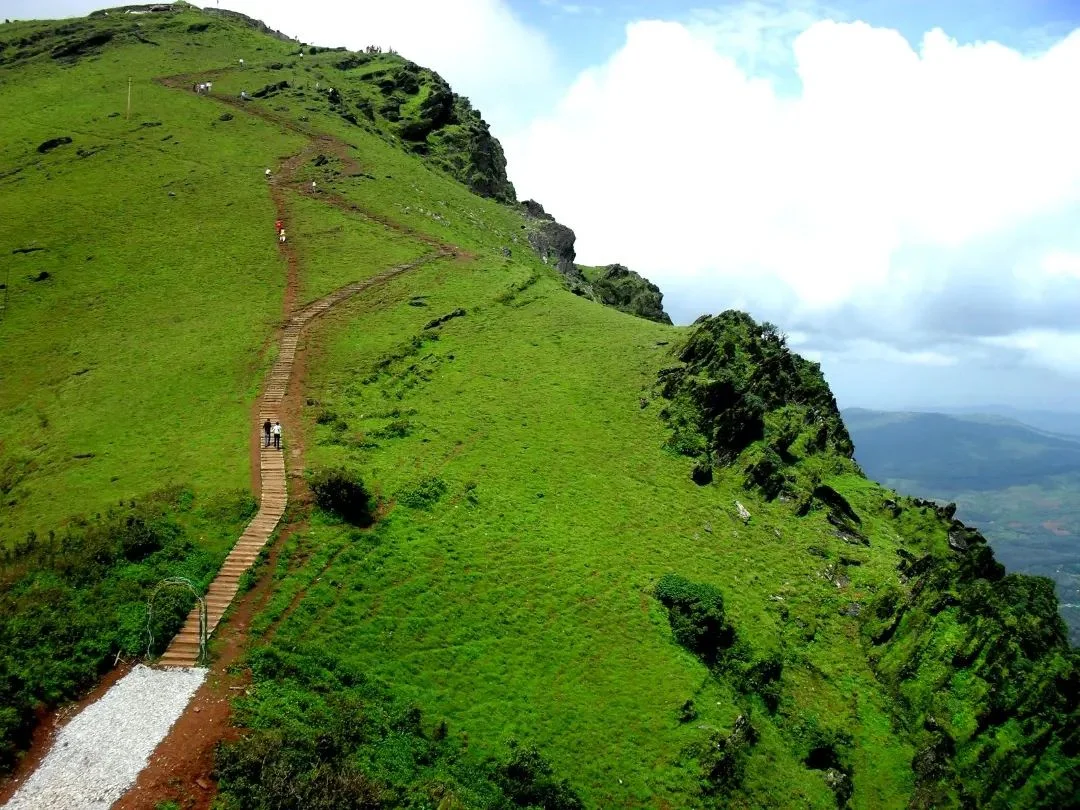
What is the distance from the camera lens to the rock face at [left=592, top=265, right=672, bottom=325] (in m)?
96.8

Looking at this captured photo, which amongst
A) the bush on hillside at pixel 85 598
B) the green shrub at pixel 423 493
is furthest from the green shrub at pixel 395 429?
the bush on hillside at pixel 85 598

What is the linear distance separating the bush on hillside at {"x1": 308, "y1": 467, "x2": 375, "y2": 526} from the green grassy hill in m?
0.40

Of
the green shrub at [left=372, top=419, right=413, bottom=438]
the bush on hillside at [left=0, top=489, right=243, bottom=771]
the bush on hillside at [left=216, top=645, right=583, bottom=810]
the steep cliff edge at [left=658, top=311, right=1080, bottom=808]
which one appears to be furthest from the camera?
the green shrub at [left=372, top=419, right=413, bottom=438]

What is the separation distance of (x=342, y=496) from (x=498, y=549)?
8364 mm

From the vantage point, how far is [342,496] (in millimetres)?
33594

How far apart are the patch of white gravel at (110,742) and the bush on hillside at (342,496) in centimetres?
1069

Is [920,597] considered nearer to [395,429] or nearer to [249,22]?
[395,429]

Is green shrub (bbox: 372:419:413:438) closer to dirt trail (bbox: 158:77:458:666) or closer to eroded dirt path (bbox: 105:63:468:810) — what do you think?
eroded dirt path (bbox: 105:63:468:810)

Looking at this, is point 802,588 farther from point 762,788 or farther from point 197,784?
point 197,784

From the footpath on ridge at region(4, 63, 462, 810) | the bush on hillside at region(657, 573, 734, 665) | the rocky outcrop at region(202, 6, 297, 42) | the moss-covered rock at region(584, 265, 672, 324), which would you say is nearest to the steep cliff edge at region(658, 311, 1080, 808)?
the bush on hillside at region(657, 573, 734, 665)

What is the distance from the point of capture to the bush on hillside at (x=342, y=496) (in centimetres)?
3362

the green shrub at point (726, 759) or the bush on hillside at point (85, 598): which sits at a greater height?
the bush on hillside at point (85, 598)

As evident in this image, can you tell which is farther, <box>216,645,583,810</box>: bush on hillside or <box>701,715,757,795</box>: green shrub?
<box>701,715,757,795</box>: green shrub

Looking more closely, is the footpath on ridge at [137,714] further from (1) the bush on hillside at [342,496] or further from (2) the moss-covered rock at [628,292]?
(2) the moss-covered rock at [628,292]
